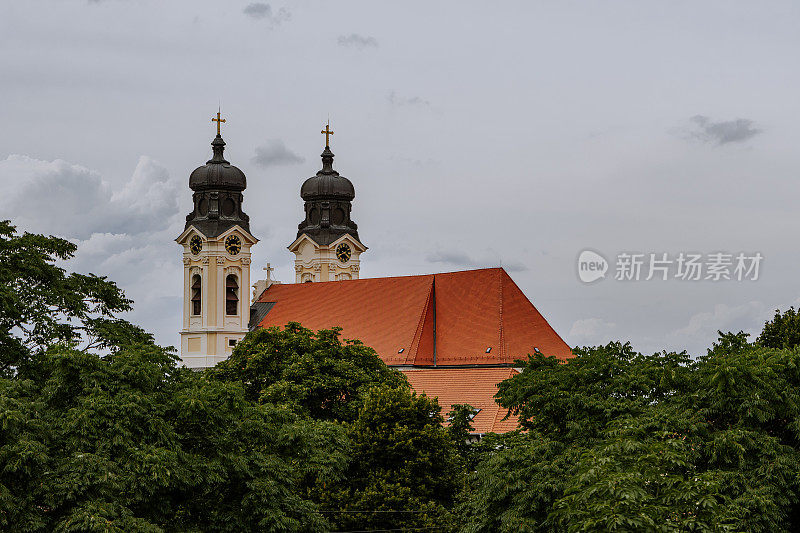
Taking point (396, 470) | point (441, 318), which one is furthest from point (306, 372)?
point (441, 318)

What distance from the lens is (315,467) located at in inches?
1073

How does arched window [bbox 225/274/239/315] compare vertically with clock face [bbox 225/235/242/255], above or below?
below

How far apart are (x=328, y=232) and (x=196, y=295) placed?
26.9 ft

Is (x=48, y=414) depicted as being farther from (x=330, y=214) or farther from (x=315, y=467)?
(x=330, y=214)

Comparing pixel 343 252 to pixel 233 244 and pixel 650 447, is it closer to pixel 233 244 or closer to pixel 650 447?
pixel 233 244

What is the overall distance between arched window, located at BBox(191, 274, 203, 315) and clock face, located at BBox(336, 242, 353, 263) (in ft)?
26.1

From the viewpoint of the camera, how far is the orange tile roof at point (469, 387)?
42.2 metres

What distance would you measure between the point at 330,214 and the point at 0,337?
39963 mm

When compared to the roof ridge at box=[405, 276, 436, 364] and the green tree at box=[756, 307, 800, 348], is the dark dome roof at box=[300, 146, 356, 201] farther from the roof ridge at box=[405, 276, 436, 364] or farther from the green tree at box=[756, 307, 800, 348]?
the green tree at box=[756, 307, 800, 348]

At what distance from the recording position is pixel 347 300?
5609 centimetres

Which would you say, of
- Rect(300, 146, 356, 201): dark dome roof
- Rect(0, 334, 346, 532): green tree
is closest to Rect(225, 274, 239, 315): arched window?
Rect(300, 146, 356, 201): dark dome roof

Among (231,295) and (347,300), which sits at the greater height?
(231,295)

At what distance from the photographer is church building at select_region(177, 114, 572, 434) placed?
47.5 m

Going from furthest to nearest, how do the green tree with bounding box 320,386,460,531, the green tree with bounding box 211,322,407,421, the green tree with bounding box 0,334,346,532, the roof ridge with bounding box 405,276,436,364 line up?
the roof ridge with bounding box 405,276,436,364, the green tree with bounding box 211,322,407,421, the green tree with bounding box 320,386,460,531, the green tree with bounding box 0,334,346,532
